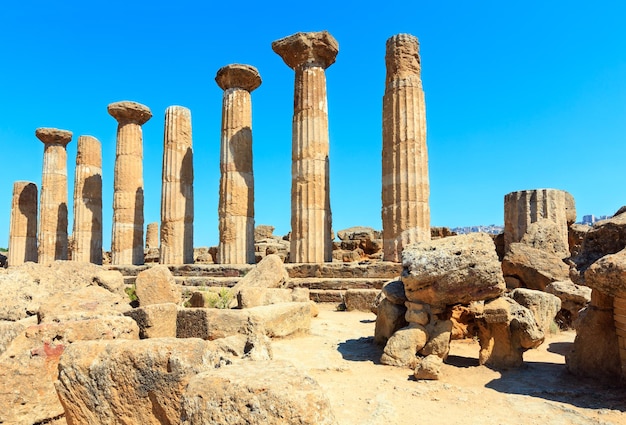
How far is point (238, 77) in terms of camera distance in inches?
595

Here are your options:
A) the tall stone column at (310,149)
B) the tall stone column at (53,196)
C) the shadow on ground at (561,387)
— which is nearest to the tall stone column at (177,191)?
the tall stone column at (310,149)

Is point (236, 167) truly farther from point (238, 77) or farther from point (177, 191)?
point (238, 77)

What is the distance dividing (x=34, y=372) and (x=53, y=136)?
67.4 ft

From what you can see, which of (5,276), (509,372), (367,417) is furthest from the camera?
(5,276)

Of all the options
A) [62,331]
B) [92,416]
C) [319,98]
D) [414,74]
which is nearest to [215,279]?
[319,98]

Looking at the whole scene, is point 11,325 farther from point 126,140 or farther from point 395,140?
point 126,140

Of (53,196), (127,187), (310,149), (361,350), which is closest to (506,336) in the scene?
(361,350)

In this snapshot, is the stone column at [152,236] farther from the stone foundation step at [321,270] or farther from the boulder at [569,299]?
the boulder at [569,299]

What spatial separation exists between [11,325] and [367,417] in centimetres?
368

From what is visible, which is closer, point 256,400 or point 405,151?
point 256,400

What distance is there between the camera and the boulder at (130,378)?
9.98 feet

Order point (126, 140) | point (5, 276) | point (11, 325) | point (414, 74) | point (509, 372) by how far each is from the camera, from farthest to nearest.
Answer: point (126, 140)
point (414, 74)
point (5, 276)
point (509, 372)
point (11, 325)

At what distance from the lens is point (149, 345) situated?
3139 mm

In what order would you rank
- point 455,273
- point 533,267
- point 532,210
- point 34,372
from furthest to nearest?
1. point 532,210
2. point 533,267
3. point 455,273
4. point 34,372
